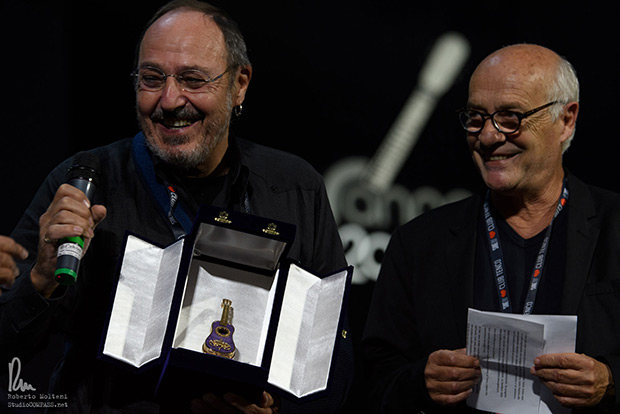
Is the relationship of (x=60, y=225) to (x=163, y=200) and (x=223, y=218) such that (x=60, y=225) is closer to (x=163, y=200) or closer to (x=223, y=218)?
(x=223, y=218)

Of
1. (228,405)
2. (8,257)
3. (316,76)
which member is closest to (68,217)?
(8,257)

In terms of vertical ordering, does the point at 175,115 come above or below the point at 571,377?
above

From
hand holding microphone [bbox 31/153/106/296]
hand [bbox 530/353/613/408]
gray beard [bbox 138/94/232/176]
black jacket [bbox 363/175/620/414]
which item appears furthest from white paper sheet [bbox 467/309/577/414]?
hand holding microphone [bbox 31/153/106/296]

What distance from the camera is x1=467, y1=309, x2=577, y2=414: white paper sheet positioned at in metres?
1.92

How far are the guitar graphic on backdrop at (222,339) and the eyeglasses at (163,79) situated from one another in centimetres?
73

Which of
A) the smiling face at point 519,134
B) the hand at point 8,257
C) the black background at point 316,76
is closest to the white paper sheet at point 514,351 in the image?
the smiling face at point 519,134

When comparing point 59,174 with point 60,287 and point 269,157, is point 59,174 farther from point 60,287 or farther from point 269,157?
point 269,157

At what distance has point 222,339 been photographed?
1733 mm

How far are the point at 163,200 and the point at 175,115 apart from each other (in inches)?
10.4

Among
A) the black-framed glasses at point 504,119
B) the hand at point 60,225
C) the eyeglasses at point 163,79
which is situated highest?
the black-framed glasses at point 504,119

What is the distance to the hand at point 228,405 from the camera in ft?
5.65

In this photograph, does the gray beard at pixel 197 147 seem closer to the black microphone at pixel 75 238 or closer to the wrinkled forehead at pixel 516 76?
the black microphone at pixel 75 238

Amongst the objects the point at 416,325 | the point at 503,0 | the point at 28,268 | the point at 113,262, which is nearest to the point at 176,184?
the point at 113,262

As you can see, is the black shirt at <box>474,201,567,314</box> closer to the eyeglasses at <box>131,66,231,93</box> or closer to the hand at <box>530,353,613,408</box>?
the hand at <box>530,353,613,408</box>
